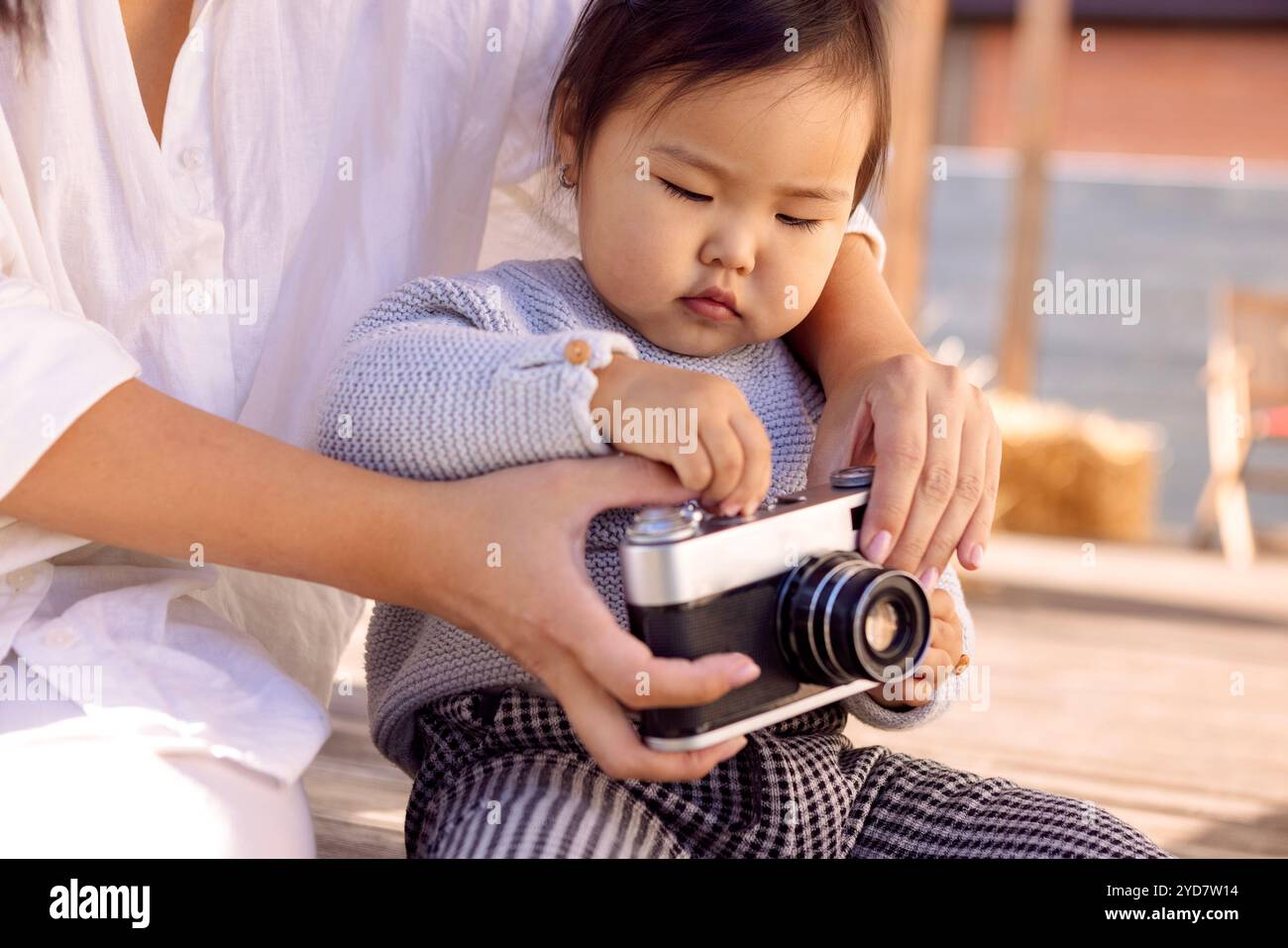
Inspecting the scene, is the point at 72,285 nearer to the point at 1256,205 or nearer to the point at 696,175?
the point at 696,175

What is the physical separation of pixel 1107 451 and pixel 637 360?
443 centimetres

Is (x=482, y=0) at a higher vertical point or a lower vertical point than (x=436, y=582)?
higher

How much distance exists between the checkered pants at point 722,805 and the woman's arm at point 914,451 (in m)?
0.16

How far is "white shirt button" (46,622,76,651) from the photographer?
797 millimetres

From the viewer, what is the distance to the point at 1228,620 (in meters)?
2.88

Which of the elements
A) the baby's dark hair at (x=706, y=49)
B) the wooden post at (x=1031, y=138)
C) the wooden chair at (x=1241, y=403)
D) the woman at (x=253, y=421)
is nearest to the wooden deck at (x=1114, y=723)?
the woman at (x=253, y=421)

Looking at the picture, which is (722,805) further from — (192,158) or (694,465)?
(192,158)

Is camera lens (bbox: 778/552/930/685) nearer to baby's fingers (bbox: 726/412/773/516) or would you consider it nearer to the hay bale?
baby's fingers (bbox: 726/412/773/516)

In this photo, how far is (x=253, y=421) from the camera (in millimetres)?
1055

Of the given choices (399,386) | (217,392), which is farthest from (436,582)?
(217,392)

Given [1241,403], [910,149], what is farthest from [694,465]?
[1241,403]

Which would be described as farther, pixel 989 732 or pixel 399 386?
pixel 989 732

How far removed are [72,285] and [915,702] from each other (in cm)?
63

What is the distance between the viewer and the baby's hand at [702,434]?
2.44 feet
